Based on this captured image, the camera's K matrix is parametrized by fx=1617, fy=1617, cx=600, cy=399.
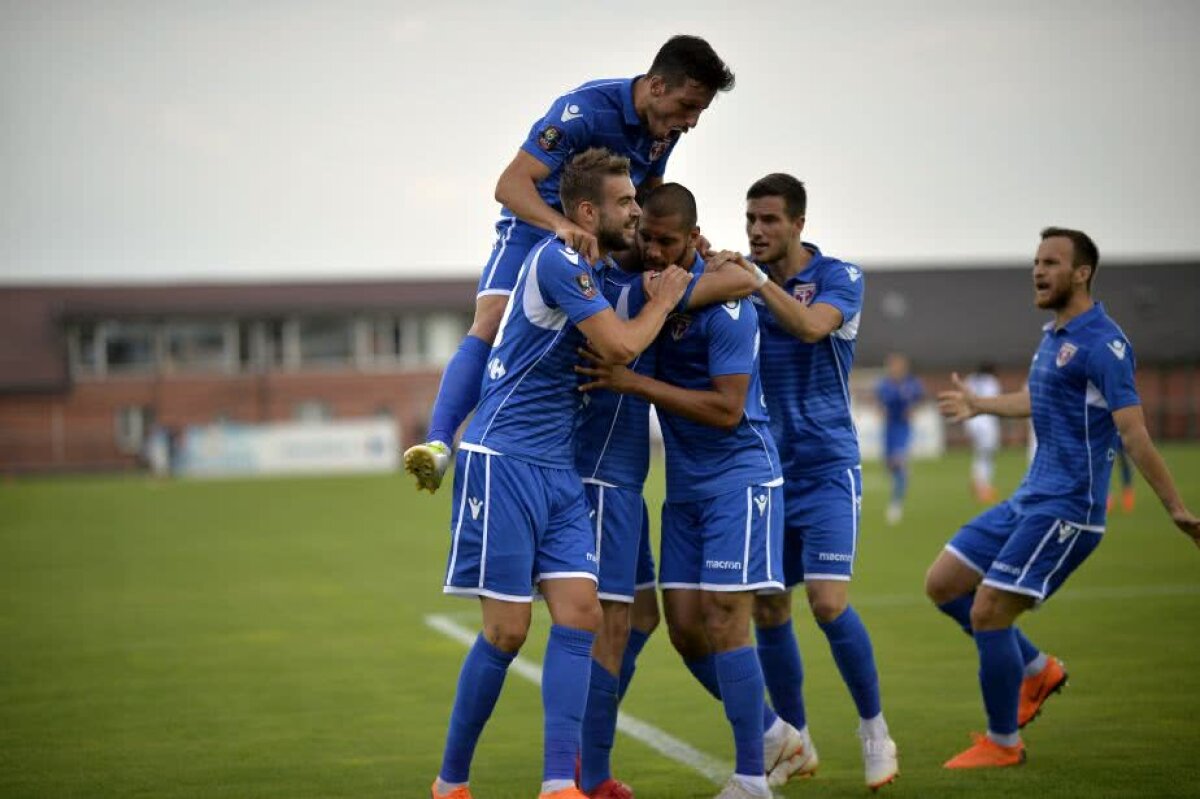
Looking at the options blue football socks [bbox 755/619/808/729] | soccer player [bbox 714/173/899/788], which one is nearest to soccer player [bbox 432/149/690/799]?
soccer player [bbox 714/173/899/788]

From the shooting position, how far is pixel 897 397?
88.5ft

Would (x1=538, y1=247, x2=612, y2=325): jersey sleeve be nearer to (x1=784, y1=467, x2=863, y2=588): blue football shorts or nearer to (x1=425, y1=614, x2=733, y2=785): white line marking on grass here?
(x1=784, y1=467, x2=863, y2=588): blue football shorts

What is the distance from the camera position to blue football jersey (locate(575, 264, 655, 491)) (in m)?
7.12

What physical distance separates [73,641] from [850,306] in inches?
311

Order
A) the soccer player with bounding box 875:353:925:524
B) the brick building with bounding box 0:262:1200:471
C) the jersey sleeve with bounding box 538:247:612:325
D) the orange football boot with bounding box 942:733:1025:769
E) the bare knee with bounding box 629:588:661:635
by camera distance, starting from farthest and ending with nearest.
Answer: the brick building with bounding box 0:262:1200:471 < the soccer player with bounding box 875:353:925:524 < the orange football boot with bounding box 942:733:1025:769 < the bare knee with bounding box 629:588:661:635 < the jersey sleeve with bounding box 538:247:612:325

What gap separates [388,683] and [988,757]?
445 centimetres

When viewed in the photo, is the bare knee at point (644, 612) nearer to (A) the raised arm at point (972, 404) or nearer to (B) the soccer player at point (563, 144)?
(B) the soccer player at point (563, 144)

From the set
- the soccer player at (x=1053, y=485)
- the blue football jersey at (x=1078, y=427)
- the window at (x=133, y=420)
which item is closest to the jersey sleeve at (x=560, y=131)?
the soccer player at (x=1053, y=485)

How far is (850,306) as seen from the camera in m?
7.86

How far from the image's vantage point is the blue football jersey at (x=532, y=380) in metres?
6.70

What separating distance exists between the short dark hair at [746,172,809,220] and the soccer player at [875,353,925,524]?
1822 cm

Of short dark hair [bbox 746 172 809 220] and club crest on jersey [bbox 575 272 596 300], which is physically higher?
short dark hair [bbox 746 172 809 220]

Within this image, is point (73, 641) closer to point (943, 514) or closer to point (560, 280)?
point (560, 280)

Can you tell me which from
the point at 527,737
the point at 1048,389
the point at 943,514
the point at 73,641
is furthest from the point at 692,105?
A: the point at 943,514
